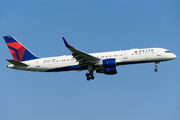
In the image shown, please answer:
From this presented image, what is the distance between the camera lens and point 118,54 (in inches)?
1799

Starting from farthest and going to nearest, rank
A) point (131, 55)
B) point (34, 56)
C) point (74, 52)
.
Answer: point (34, 56), point (131, 55), point (74, 52)

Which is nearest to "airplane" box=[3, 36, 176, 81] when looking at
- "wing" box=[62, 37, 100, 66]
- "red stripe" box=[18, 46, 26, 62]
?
"wing" box=[62, 37, 100, 66]

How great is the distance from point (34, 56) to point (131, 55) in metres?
18.0

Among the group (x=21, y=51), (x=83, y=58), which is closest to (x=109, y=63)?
(x=83, y=58)

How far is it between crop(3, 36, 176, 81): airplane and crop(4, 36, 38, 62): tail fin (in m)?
0.22

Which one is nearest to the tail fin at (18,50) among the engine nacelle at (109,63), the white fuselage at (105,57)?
the white fuselage at (105,57)

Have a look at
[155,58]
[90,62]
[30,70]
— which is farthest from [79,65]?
[155,58]

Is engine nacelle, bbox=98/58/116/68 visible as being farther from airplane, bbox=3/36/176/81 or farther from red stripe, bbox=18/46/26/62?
red stripe, bbox=18/46/26/62

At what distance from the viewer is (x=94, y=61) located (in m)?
45.0

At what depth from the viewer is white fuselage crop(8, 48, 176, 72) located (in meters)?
45.4

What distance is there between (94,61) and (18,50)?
603 inches

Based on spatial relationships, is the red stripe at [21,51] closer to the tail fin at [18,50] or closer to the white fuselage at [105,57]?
the tail fin at [18,50]

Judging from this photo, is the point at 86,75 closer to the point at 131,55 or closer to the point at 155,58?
the point at 131,55

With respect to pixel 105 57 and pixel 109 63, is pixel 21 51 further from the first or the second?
pixel 109 63
